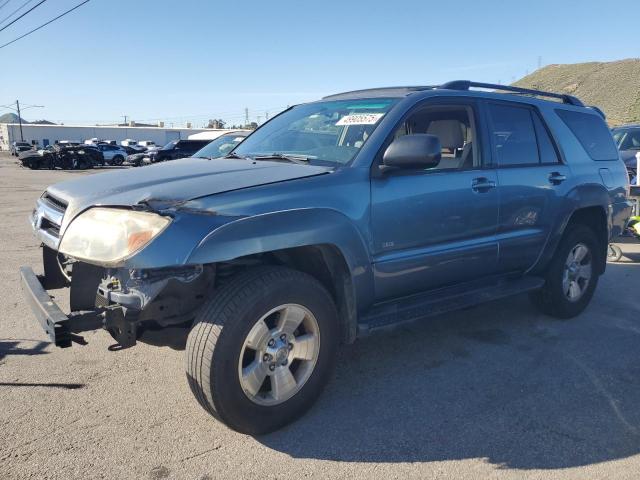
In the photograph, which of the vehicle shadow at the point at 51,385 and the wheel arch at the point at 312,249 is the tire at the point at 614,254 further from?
the vehicle shadow at the point at 51,385

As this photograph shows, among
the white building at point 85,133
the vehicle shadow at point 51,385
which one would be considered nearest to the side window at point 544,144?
the vehicle shadow at point 51,385

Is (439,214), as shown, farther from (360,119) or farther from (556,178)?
(556,178)

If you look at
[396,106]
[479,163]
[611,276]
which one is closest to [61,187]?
[396,106]

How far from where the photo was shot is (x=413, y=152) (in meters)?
3.17

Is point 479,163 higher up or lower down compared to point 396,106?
lower down

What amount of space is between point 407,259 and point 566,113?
2.68 meters

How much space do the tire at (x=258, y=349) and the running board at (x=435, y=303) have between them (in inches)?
13.5

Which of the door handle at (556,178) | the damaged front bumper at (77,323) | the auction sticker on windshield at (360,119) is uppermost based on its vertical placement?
the auction sticker on windshield at (360,119)

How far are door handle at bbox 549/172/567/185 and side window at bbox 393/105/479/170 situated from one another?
36.3 inches

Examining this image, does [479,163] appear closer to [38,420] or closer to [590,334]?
[590,334]

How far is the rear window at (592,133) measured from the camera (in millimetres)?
5012

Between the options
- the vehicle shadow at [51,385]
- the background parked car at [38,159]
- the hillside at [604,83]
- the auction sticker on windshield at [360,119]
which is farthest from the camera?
the hillside at [604,83]

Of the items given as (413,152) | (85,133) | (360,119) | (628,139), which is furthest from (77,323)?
(85,133)

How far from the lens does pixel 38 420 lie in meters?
3.05
